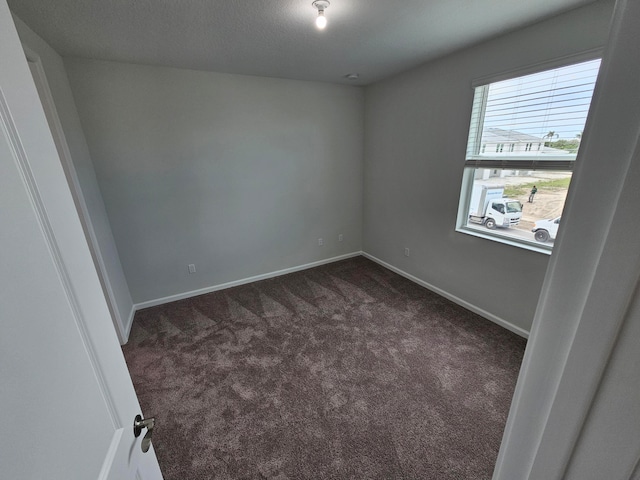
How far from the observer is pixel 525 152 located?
216 cm

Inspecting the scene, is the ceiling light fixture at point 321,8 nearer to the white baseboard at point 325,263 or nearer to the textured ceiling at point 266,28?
the textured ceiling at point 266,28

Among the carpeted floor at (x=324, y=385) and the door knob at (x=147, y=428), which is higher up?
the door knob at (x=147, y=428)

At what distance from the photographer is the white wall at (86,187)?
198 cm

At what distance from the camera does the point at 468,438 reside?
1587mm

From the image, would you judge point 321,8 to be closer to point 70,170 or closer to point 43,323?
point 43,323

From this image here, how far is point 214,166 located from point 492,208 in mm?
2959

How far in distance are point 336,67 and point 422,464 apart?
335 cm

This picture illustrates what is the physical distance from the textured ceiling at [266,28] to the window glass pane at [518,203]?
110 cm

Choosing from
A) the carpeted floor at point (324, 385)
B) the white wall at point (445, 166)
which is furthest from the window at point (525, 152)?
the carpeted floor at point (324, 385)

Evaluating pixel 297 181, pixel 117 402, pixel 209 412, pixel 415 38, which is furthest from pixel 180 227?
pixel 415 38

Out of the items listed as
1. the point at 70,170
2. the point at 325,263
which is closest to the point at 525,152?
the point at 325,263

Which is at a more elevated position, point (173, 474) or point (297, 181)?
point (297, 181)

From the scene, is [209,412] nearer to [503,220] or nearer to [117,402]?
[117,402]

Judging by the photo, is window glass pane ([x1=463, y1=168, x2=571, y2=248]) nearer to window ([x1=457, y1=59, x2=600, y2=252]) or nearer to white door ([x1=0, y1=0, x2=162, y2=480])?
window ([x1=457, y1=59, x2=600, y2=252])
